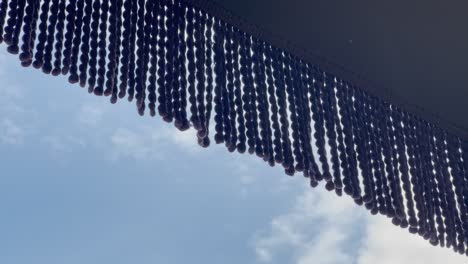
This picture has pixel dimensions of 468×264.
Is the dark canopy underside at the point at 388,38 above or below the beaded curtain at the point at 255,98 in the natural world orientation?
above

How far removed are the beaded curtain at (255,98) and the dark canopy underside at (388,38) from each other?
3.0 inches

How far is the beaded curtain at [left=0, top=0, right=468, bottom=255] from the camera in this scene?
90.4 inches

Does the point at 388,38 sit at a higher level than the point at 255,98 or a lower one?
higher

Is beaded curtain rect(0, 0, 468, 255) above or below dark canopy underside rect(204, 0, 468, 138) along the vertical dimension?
below

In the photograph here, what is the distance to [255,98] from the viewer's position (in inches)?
103

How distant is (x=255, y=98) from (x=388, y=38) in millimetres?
694

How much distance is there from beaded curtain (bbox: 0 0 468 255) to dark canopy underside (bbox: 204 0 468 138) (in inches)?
3.0

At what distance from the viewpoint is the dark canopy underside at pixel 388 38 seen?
2775 mm

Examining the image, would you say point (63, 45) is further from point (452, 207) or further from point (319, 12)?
point (452, 207)

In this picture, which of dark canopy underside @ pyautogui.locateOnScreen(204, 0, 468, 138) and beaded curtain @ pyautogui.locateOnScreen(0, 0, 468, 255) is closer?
beaded curtain @ pyautogui.locateOnScreen(0, 0, 468, 255)

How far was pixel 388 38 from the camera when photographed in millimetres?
2889

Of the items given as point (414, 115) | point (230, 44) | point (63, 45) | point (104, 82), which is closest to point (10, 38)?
point (63, 45)

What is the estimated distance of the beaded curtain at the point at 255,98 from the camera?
230 centimetres

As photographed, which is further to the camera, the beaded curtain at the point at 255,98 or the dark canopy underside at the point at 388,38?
the dark canopy underside at the point at 388,38
